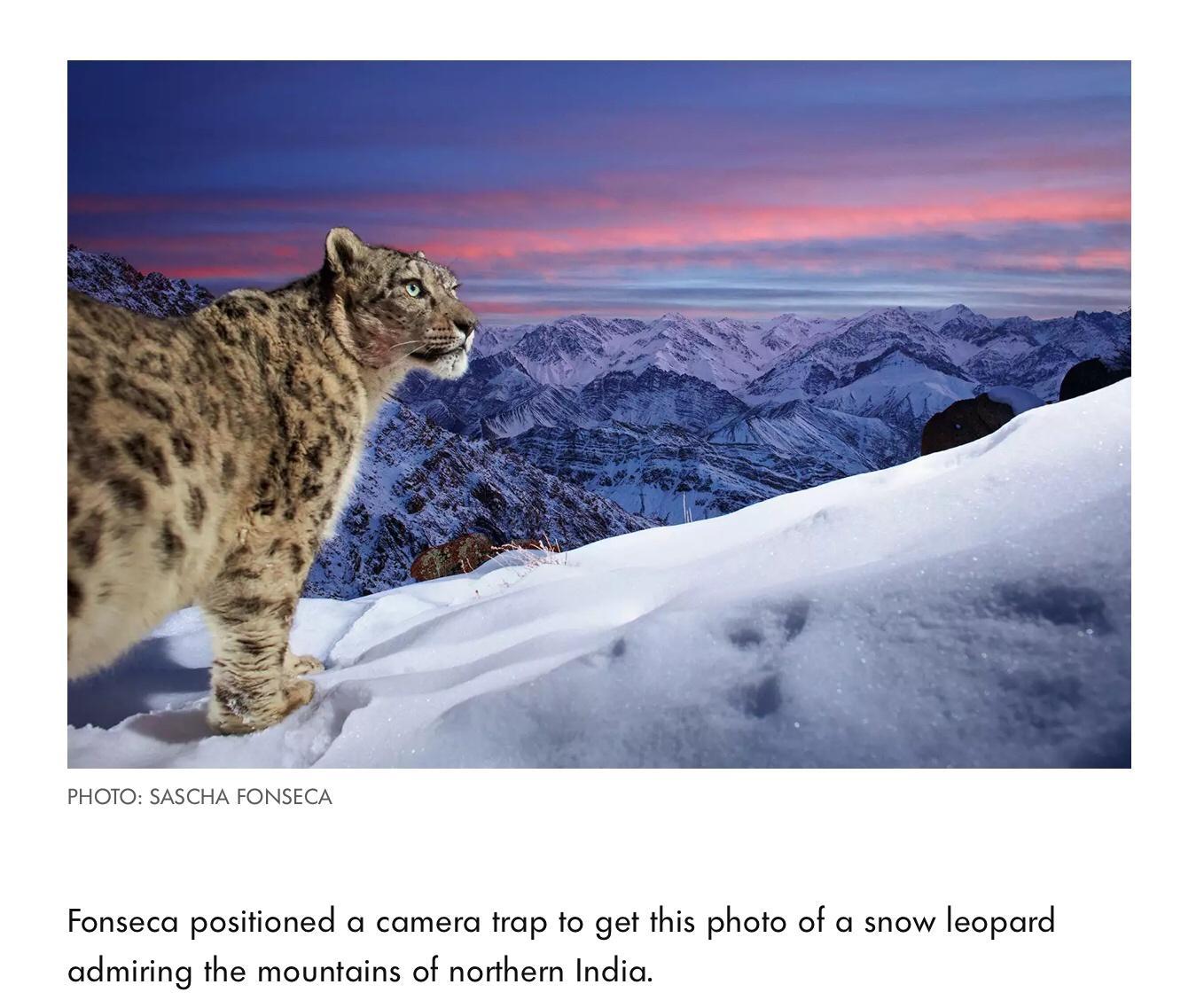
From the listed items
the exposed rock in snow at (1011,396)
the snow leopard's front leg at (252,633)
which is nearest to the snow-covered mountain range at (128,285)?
the snow leopard's front leg at (252,633)

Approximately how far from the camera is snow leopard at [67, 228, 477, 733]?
3.93 meters

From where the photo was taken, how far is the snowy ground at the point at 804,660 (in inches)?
147

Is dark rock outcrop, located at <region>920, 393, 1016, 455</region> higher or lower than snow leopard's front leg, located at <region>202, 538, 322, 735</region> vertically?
higher

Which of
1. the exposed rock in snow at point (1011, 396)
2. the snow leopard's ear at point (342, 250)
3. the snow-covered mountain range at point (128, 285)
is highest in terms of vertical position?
the snow-covered mountain range at point (128, 285)

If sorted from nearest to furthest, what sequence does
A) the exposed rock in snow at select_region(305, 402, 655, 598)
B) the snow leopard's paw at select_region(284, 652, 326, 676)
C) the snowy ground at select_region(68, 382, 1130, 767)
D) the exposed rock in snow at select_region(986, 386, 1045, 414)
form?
1. the snowy ground at select_region(68, 382, 1130, 767)
2. the snow leopard's paw at select_region(284, 652, 326, 676)
3. the exposed rock in snow at select_region(986, 386, 1045, 414)
4. the exposed rock in snow at select_region(305, 402, 655, 598)

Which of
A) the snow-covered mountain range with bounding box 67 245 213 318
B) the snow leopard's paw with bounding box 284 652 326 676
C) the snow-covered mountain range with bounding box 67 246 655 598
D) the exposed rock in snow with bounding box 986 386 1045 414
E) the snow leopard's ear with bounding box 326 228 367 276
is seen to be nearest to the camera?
the snow leopard's ear with bounding box 326 228 367 276

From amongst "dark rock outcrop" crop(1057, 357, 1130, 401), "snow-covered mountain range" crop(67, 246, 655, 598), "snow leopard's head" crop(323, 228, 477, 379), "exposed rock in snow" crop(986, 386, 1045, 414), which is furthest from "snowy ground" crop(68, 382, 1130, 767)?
"exposed rock in snow" crop(986, 386, 1045, 414)

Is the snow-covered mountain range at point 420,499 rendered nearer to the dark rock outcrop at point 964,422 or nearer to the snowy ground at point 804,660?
the dark rock outcrop at point 964,422

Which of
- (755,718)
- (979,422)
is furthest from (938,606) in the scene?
(979,422)

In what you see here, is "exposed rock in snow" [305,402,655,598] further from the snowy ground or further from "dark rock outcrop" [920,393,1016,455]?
the snowy ground

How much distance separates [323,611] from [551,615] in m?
2.68

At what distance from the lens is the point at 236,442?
4.38 m

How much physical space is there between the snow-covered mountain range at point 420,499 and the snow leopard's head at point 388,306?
643 cm
